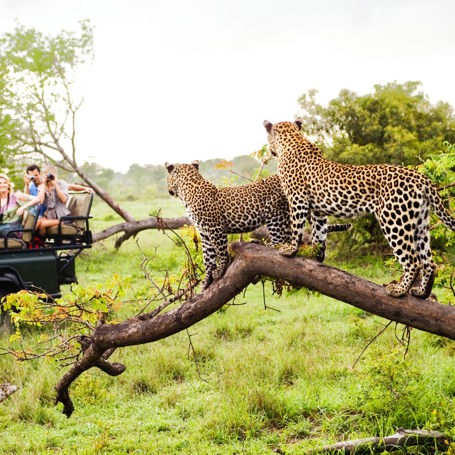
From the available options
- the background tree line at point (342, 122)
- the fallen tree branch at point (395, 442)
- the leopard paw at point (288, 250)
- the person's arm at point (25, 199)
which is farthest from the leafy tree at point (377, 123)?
the leopard paw at point (288, 250)

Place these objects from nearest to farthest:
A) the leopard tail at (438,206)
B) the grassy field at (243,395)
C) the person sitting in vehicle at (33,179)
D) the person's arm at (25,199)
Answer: the leopard tail at (438,206) → the grassy field at (243,395) → the person's arm at (25,199) → the person sitting in vehicle at (33,179)

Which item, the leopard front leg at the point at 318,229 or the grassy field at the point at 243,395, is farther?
the grassy field at the point at 243,395

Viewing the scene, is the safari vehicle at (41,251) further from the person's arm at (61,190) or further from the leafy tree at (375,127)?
the leafy tree at (375,127)

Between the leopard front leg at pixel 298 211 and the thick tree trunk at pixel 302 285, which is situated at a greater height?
the leopard front leg at pixel 298 211

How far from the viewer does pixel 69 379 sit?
602cm

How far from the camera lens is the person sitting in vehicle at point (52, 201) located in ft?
34.0

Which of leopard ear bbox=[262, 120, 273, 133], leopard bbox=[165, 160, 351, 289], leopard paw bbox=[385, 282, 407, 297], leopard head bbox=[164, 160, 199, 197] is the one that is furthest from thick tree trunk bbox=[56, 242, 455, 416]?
leopard ear bbox=[262, 120, 273, 133]

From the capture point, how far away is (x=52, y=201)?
10594 millimetres

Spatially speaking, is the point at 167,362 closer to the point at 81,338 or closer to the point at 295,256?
the point at 81,338

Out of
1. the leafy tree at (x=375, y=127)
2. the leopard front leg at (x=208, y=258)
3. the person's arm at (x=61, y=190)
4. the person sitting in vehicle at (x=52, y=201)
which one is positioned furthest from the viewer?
the leafy tree at (x=375, y=127)

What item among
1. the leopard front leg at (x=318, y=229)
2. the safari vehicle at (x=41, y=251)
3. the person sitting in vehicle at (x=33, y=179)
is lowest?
the safari vehicle at (x=41, y=251)

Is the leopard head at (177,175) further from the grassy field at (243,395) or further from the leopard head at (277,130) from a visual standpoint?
the grassy field at (243,395)

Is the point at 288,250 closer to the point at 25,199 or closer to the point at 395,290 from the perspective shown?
the point at 395,290

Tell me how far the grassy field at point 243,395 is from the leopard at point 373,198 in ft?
5.55
